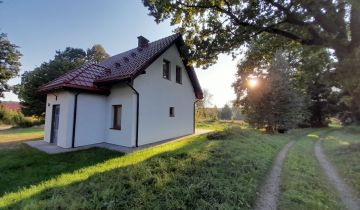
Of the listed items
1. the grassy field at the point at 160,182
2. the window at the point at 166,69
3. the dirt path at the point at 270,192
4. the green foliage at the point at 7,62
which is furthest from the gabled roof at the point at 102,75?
the green foliage at the point at 7,62

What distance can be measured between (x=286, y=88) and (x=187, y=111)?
38.7ft

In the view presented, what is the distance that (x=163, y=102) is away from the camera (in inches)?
494

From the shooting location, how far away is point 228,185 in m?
5.12

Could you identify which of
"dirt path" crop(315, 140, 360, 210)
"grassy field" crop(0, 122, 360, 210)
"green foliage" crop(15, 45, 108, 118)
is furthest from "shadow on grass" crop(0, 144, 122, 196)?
"green foliage" crop(15, 45, 108, 118)

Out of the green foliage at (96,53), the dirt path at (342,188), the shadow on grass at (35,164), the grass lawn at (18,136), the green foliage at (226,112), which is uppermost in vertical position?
the green foliage at (96,53)

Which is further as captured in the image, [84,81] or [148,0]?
[84,81]

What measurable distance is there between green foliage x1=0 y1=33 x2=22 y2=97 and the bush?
9.02 feet

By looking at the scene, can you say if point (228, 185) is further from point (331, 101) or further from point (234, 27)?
point (331, 101)

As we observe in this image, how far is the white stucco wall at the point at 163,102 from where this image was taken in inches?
432

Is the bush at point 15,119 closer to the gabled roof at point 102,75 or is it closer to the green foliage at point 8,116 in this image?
the green foliage at point 8,116

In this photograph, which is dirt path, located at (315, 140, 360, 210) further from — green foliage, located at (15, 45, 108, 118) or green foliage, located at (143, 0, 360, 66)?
green foliage, located at (15, 45, 108, 118)

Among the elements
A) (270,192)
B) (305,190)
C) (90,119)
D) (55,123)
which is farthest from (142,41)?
(305,190)

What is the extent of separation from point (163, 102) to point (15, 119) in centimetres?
2441

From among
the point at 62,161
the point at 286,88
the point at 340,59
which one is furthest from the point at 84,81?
the point at 286,88
